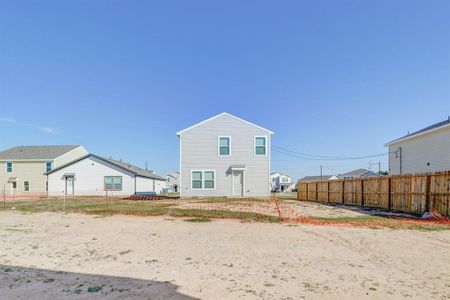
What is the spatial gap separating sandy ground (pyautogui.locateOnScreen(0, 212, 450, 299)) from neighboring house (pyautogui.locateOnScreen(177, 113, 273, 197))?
15.0m

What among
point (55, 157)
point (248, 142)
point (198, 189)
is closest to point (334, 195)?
point (248, 142)

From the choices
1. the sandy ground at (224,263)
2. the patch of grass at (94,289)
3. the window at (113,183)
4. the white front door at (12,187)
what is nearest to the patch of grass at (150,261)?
the sandy ground at (224,263)

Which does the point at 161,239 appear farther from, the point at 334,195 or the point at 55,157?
the point at 55,157

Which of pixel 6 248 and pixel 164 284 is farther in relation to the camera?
pixel 6 248

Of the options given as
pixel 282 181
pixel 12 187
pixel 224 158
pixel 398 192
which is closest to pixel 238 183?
pixel 224 158

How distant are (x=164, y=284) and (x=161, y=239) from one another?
3.57m

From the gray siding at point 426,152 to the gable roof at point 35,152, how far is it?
37.5 meters

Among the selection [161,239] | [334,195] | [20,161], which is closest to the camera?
[161,239]

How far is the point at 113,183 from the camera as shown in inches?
1276

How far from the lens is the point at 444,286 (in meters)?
4.70

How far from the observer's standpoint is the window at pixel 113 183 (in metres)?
32.3

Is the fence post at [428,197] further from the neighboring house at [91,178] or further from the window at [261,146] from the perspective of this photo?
the neighboring house at [91,178]

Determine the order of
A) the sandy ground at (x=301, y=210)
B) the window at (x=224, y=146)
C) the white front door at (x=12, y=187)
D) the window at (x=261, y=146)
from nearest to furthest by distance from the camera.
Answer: the sandy ground at (x=301, y=210)
the window at (x=224, y=146)
the window at (x=261, y=146)
the white front door at (x=12, y=187)

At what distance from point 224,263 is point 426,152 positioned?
21.0 m
